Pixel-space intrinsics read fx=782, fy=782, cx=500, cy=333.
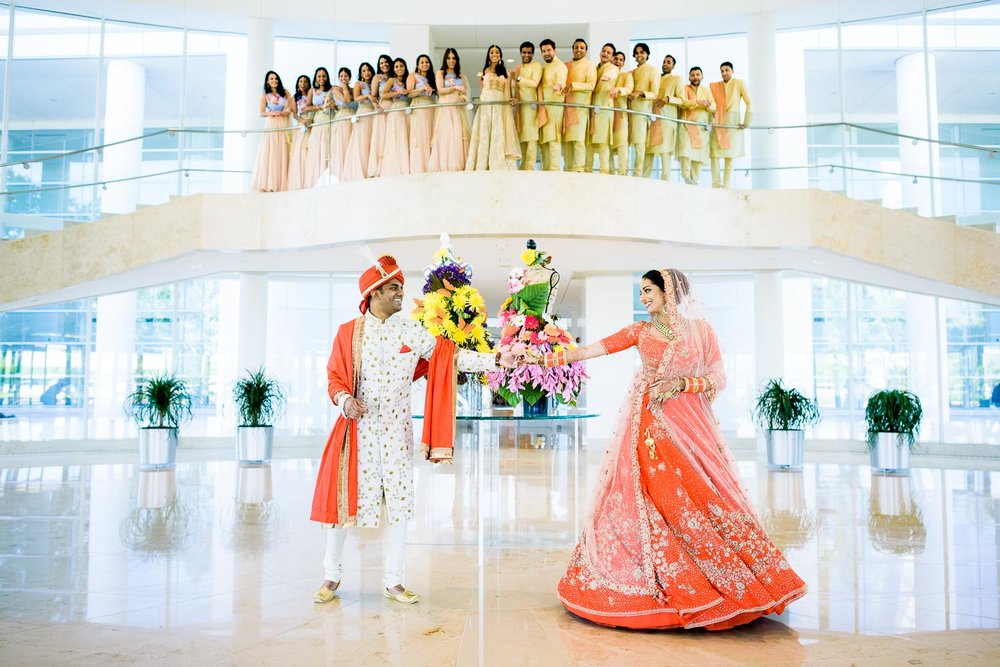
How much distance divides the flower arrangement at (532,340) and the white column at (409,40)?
9.18 metres

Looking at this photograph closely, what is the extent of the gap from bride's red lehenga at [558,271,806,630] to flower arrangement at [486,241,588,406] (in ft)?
2.43

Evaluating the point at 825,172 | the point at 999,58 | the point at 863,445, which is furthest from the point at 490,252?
the point at 999,58

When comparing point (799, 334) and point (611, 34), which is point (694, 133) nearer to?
point (611, 34)

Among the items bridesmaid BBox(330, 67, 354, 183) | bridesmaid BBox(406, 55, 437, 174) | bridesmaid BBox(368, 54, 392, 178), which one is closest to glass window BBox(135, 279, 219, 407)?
bridesmaid BBox(330, 67, 354, 183)

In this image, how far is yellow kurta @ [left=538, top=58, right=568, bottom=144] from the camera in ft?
31.1

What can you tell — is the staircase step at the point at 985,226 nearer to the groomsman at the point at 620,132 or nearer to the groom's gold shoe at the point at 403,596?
the groomsman at the point at 620,132

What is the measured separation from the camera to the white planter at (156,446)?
432 inches

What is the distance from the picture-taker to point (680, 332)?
14.2 feet

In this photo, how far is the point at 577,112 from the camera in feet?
31.4

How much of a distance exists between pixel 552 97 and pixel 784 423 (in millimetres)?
5721

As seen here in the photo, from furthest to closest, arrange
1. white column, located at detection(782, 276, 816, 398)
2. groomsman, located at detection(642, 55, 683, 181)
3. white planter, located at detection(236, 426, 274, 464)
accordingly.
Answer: white column, located at detection(782, 276, 816, 398)
white planter, located at detection(236, 426, 274, 464)
groomsman, located at detection(642, 55, 683, 181)

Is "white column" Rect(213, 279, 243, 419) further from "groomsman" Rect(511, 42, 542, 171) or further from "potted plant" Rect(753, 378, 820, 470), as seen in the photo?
"potted plant" Rect(753, 378, 820, 470)

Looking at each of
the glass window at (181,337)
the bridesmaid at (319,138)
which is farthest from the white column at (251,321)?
the bridesmaid at (319,138)

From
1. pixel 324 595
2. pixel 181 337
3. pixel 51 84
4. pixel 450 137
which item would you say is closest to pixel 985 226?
pixel 450 137
